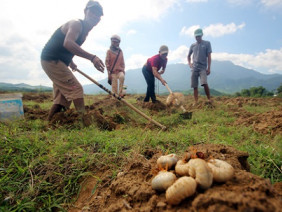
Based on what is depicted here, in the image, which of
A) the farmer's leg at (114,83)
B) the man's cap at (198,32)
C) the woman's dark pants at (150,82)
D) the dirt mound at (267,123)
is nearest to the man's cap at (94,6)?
the farmer's leg at (114,83)

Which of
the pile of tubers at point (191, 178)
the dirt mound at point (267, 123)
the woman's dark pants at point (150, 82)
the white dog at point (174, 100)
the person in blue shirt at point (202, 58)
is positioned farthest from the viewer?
the woman's dark pants at point (150, 82)

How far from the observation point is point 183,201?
998mm

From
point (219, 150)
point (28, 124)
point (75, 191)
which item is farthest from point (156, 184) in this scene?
point (28, 124)

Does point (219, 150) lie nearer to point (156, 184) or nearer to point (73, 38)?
point (156, 184)

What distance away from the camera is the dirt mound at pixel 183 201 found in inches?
33.2

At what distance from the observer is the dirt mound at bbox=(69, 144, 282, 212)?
844mm

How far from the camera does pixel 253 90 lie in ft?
57.0

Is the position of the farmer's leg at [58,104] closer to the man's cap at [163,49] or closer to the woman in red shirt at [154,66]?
the woman in red shirt at [154,66]

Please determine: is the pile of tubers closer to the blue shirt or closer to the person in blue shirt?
the person in blue shirt

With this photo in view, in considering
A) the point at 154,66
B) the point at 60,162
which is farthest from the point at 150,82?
the point at 60,162

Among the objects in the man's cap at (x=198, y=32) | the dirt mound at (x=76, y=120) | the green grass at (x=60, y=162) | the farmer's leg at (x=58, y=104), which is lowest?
the green grass at (x=60, y=162)

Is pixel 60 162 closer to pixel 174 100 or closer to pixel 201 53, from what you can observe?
pixel 174 100

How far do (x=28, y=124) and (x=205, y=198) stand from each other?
134 inches

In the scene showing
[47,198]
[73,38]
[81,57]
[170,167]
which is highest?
[73,38]
